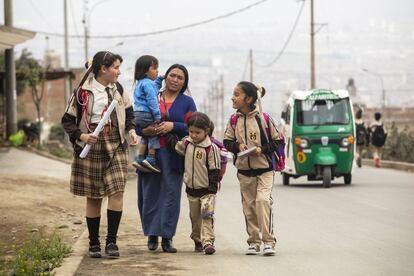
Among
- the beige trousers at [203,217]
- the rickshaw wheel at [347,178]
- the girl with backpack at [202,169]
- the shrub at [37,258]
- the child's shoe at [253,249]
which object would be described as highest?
the girl with backpack at [202,169]

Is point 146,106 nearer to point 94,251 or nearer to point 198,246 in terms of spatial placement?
point 198,246

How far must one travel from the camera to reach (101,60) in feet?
39.1

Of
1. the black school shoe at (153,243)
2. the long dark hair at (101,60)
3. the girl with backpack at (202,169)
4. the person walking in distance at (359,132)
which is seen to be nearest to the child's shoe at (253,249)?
the girl with backpack at (202,169)

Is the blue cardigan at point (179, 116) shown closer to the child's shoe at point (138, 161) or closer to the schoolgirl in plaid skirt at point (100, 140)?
the child's shoe at point (138, 161)

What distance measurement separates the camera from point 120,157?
39.0 feet

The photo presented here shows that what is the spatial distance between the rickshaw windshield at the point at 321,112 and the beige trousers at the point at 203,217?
13.1 meters

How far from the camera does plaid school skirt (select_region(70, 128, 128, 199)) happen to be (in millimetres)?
11797

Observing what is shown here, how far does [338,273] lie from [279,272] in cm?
56

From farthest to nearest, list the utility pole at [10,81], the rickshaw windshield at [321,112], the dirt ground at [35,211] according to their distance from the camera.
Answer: the utility pole at [10,81]
the rickshaw windshield at [321,112]
the dirt ground at [35,211]

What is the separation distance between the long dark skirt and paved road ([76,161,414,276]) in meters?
0.30

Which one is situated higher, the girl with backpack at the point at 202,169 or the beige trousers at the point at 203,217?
the girl with backpack at the point at 202,169

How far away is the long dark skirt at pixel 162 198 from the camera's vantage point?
41.2 ft

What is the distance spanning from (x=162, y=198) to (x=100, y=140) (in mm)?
1212

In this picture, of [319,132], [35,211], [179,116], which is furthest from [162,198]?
[319,132]
